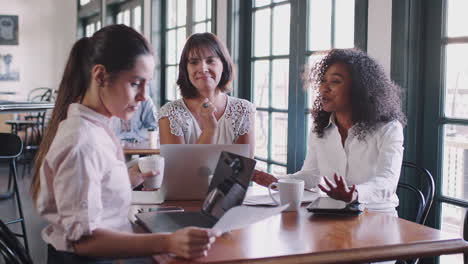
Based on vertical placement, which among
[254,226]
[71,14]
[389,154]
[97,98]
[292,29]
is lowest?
[254,226]

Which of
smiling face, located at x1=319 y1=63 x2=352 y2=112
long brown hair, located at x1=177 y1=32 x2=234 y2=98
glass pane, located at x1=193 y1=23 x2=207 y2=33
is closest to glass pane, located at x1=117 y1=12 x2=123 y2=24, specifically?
glass pane, located at x1=193 y1=23 x2=207 y2=33

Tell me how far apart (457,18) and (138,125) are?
253cm

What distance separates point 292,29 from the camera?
132 inches

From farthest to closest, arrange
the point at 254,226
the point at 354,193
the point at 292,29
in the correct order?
the point at 292,29, the point at 354,193, the point at 254,226

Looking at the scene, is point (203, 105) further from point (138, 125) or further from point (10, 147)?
point (138, 125)

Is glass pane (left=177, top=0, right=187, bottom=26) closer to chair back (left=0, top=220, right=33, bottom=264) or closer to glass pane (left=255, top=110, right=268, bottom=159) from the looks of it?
glass pane (left=255, top=110, right=268, bottom=159)

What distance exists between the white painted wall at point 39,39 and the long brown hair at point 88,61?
830 cm

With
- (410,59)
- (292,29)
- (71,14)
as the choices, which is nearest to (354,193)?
(410,59)

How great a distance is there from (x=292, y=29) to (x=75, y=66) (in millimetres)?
2236

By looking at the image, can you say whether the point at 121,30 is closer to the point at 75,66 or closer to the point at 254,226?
the point at 75,66

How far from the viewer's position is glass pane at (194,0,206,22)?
4926mm

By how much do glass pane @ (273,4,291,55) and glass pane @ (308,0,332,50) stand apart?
26 cm

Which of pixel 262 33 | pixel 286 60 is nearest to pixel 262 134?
pixel 286 60

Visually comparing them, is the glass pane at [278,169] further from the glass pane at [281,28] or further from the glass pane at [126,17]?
the glass pane at [126,17]
